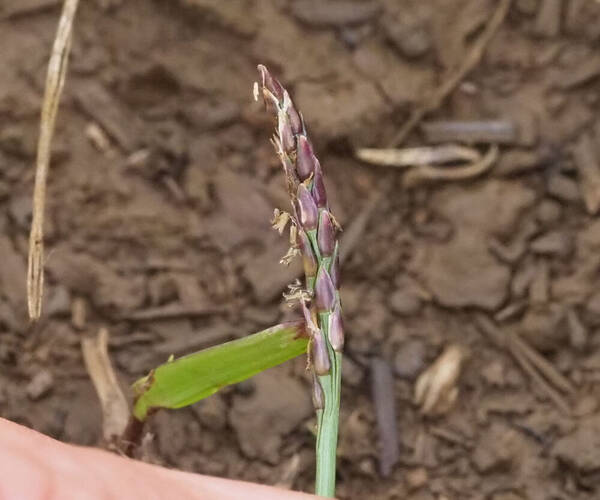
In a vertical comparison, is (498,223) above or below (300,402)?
above

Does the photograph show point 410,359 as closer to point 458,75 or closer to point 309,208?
point 458,75

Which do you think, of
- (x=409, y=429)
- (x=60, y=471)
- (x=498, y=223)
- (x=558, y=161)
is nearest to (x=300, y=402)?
(x=409, y=429)

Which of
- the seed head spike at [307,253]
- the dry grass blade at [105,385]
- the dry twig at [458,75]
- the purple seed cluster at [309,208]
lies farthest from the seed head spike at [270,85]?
the dry twig at [458,75]

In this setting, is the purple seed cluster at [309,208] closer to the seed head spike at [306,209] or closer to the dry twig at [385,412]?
the seed head spike at [306,209]

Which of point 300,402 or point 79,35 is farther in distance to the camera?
point 79,35

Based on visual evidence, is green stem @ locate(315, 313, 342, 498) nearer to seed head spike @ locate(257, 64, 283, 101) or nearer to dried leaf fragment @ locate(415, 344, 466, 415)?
seed head spike @ locate(257, 64, 283, 101)

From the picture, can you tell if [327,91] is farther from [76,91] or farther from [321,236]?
[321,236]

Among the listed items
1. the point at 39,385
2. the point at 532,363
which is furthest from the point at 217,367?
the point at 532,363

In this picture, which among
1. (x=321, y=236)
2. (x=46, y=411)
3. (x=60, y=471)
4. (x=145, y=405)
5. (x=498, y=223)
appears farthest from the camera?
(x=498, y=223)
